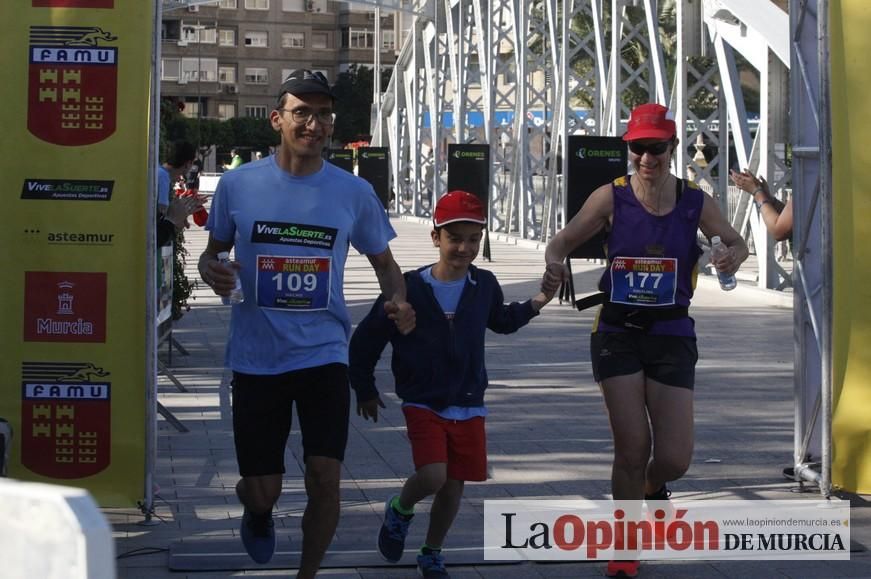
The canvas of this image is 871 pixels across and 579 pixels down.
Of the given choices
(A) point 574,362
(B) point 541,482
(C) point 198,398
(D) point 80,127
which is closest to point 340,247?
(D) point 80,127

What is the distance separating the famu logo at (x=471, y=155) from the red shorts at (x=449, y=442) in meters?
21.9

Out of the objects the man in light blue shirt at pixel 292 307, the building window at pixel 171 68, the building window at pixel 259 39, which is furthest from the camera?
the building window at pixel 259 39

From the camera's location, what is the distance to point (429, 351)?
6.06 m

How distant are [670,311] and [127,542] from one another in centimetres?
262

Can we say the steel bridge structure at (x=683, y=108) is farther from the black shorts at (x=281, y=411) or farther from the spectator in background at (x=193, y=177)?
the spectator in background at (x=193, y=177)

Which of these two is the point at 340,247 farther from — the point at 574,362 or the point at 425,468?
the point at 574,362

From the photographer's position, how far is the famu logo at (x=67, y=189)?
7.03 metres

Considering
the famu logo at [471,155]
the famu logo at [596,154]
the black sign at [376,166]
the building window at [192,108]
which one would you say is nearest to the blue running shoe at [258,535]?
the famu logo at [596,154]

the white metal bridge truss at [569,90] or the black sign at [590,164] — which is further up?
the white metal bridge truss at [569,90]

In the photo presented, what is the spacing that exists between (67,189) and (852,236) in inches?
149

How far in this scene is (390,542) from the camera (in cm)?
613

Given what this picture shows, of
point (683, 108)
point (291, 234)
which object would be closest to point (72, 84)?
point (291, 234)

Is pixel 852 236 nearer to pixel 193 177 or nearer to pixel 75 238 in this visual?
pixel 75 238

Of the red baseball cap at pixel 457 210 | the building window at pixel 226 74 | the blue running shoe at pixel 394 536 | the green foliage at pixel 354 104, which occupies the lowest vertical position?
the blue running shoe at pixel 394 536
